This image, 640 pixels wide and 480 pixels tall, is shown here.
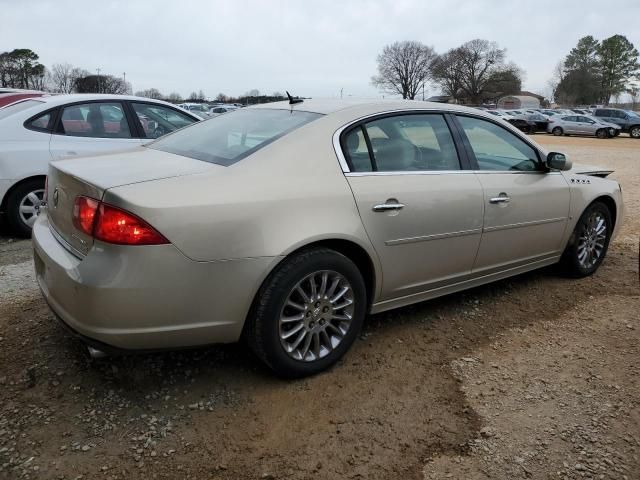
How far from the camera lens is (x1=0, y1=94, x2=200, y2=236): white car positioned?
5457mm

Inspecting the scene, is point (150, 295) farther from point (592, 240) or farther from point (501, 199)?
point (592, 240)

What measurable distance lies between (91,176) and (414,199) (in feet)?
5.78

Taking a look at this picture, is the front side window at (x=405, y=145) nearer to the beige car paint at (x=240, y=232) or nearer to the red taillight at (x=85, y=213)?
the beige car paint at (x=240, y=232)

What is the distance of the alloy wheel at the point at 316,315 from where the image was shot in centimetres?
282

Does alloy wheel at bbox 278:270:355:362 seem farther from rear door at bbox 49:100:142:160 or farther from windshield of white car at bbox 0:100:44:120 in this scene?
windshield of white car at bbox 0:100:44:120

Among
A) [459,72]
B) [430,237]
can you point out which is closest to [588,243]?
[430,237]

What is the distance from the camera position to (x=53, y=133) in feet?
18.9

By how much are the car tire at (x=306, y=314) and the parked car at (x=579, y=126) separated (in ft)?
107

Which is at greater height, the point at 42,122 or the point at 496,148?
the point at 496,148

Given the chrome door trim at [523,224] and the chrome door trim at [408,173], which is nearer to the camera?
the chrome door trim at [408,173]

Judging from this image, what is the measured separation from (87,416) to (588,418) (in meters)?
2.44

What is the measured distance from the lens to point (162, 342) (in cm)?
250

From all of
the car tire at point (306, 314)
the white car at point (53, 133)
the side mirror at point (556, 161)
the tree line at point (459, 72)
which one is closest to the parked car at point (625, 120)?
the white car at point (53, 133)

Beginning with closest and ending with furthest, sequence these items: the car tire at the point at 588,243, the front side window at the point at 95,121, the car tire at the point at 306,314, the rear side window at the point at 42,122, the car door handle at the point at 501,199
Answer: the car tire at the point at 306,314 → the car door handle at the point at 501,199 → the car tire at the point at 588,243 → the rear side window at the point at 42,122 → the front side window at the point at 95,121
